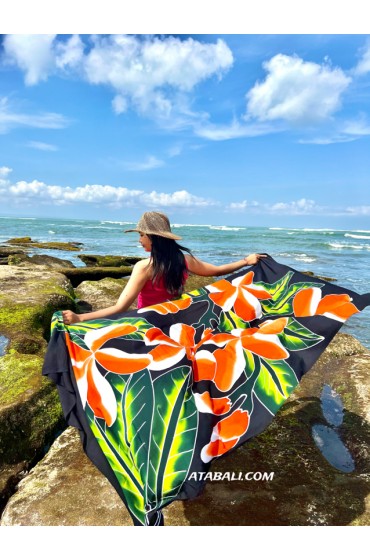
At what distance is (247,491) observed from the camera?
3482mm

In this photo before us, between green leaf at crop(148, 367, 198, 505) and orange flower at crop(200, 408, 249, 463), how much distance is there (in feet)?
0.48

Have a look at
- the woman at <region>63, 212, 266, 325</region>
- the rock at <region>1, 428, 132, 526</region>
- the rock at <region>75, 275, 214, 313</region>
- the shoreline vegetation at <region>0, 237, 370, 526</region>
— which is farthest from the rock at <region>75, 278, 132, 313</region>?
the rock at <region>1, 428, 132, 526</region>

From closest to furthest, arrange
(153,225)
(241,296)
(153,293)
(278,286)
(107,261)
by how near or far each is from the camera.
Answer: (153,225)
(153,293)
(241,296)
(278,286)
(107,261)

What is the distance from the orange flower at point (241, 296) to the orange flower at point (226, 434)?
1343 mm

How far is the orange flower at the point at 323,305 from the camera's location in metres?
3.93

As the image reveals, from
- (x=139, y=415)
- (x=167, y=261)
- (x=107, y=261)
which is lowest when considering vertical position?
(x=107, y=261)

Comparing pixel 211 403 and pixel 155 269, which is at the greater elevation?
pixel 155 269

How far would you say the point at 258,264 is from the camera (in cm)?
490

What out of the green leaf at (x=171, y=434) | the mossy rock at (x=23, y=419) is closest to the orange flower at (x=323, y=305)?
the green leaf at (x=171, y=434)

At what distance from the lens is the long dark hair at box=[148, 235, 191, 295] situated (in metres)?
4.09

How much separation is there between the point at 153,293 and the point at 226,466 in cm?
187

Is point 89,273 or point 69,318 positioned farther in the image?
point 89,273

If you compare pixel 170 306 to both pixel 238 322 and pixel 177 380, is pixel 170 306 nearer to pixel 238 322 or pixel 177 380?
pixel 238 322

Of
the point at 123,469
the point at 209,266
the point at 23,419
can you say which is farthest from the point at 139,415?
the point at 209,266
